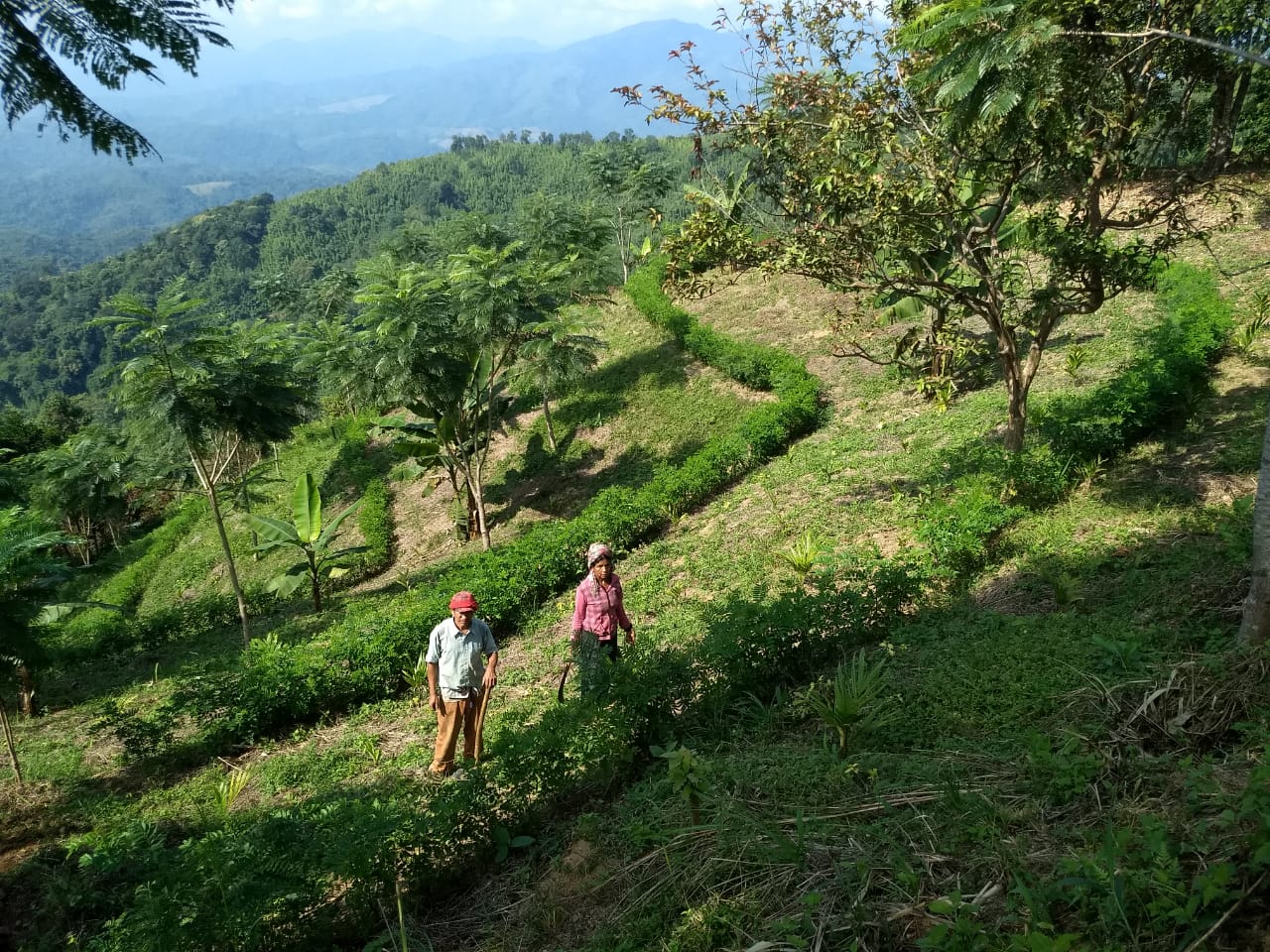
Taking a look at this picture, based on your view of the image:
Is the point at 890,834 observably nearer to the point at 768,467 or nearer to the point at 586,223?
the point at 768,467

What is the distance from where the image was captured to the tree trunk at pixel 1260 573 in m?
4.02

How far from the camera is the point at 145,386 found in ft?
30.0

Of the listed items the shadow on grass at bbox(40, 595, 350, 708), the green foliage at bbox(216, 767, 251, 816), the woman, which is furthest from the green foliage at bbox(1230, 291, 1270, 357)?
the shadow on grass at bbox(40, 595, 350, 708)

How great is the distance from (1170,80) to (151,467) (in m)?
14.6

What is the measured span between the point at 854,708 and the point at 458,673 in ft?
9.29

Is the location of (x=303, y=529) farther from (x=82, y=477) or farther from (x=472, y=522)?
(x=82, y=477)

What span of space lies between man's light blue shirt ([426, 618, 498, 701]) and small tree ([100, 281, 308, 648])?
5641 mm

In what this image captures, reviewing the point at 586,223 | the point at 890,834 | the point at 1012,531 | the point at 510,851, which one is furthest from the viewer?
the point at 586,223

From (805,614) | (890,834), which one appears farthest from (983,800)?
(805,614)

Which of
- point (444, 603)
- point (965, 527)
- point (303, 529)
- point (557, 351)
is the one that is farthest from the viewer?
point (557, 351)

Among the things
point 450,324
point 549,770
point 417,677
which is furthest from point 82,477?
point 549,770

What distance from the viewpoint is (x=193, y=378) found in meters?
9.12

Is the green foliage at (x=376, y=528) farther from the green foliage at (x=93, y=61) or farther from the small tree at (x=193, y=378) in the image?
the green foliage at (x=93, y=61)

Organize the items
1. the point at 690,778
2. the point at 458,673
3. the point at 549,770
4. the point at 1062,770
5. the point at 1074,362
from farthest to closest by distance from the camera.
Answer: the point at 1074,362
the point at 458,673
the point at 549,770
the point at 690,778
the point at 1062,770
